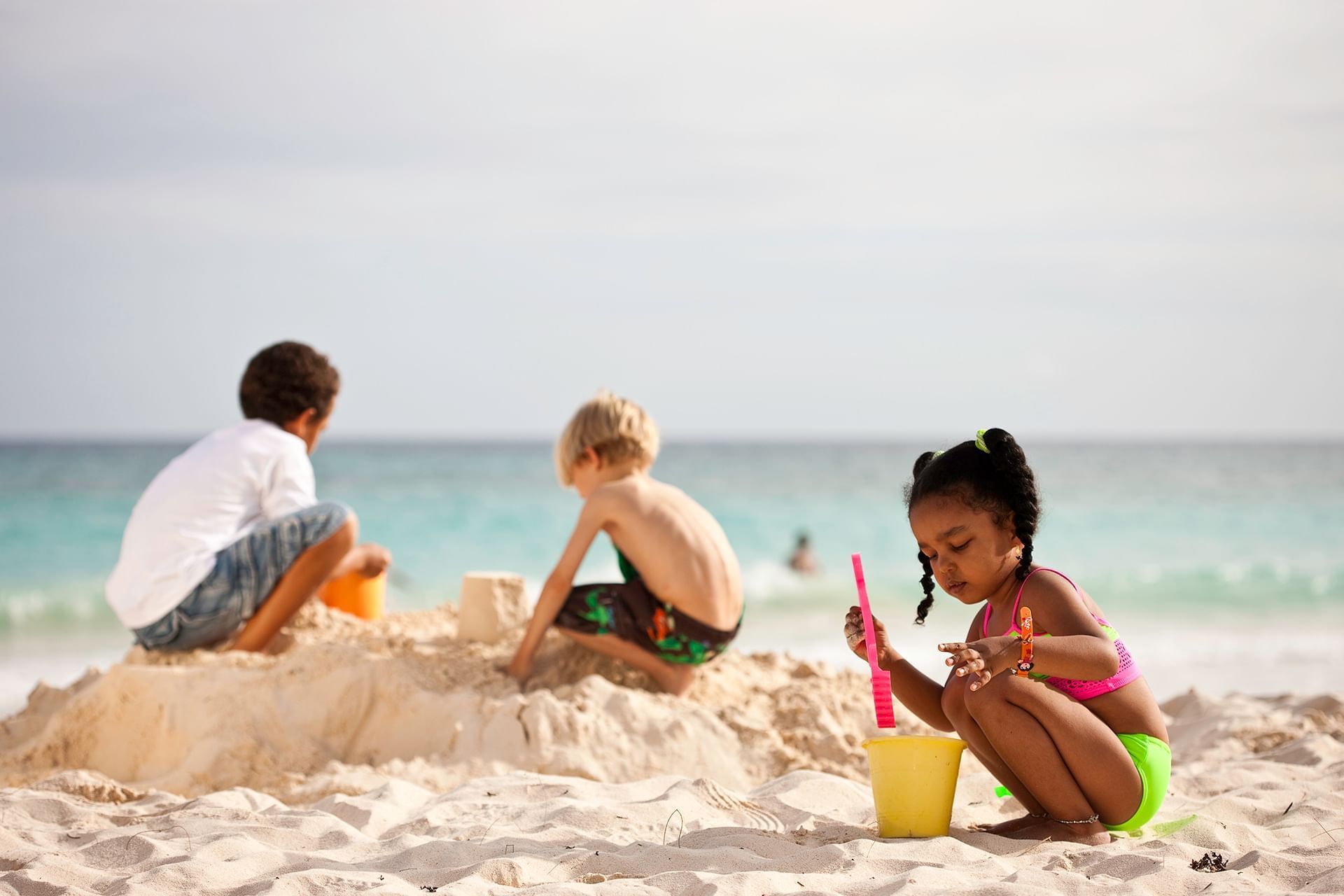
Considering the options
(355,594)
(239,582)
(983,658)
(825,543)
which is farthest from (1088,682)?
(825,543)

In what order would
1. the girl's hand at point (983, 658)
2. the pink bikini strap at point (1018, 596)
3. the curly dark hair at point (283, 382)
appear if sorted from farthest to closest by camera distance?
1. the curly dark hair at point (283, 382)
2. the pink bikini strap at point (1018, 596)
3. the girl's hand at point (983, 658)

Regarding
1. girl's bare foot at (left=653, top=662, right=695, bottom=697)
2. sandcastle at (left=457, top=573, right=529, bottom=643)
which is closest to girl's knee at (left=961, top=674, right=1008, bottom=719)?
girl's bare foot at (left=653, top=662, right=695, bottom=697)

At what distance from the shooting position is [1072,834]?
7.84ft

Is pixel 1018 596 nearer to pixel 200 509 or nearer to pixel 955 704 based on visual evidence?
pixel 955 704

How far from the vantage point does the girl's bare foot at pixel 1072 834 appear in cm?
238

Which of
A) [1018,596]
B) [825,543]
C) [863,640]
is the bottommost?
[825,543]

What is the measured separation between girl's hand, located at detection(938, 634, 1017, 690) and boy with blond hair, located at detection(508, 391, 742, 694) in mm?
1746

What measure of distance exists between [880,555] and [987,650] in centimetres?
1387

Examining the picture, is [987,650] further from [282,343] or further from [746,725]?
[282,343]

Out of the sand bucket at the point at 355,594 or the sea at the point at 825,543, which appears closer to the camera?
the sand bucket at the point at 355,594

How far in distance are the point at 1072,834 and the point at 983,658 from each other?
55 cm

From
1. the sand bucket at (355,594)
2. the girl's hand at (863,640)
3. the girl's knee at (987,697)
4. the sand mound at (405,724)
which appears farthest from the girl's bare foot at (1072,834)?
the sand bucket at (355,594)

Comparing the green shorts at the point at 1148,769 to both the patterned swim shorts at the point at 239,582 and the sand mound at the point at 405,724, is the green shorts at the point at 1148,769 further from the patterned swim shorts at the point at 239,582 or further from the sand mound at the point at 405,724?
the patterned swim shorts at the point at 239,582

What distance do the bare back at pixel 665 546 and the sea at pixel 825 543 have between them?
198 cm
